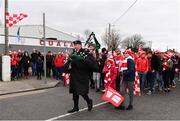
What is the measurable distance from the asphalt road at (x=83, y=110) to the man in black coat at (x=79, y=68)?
66cm

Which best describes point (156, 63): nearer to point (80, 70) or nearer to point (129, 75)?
point (129, 75)

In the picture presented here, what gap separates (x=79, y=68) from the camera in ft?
27.0

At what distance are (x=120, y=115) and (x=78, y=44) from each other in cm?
225

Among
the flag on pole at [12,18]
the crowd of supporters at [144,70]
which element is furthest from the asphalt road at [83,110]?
the flag on pole at [12,18]

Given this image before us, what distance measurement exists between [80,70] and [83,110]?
4.03ft

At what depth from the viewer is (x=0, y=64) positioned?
1648 centimetres

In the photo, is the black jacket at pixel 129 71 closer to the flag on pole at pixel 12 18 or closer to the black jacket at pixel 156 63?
the black jacket at pixel 156 63

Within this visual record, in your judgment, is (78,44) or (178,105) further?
(178,105)

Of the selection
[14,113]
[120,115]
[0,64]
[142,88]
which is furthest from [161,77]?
[0,64]

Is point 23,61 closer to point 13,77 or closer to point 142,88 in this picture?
point 13,77

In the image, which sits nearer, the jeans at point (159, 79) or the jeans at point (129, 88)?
the jeans at point (129, 88)

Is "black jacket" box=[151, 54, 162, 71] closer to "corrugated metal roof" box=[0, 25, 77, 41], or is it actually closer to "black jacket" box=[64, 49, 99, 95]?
"black jacket" box=[64, 49, 99, 95]

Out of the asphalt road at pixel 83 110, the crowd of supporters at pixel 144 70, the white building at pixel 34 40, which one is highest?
the white building at pixel 34 40

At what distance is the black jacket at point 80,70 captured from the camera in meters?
8.14
